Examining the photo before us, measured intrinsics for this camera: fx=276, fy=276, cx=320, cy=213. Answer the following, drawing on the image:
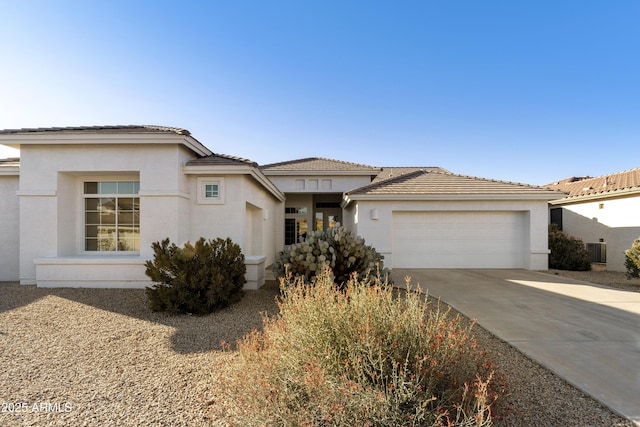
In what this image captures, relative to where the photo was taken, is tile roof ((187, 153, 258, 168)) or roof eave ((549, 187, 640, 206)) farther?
roof eave ((549, 187, 640, 206))

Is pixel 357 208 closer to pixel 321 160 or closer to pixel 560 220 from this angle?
pixel 321 160

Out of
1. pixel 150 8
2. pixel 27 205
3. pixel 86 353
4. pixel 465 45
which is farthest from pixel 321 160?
pixel 86 353

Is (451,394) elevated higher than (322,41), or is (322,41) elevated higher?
(322,41)

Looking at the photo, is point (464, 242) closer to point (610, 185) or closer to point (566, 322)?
point (566, 322)

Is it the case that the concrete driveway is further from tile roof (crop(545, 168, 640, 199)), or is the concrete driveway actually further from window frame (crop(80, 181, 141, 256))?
window frame (crop(80, 181, 141, 256))

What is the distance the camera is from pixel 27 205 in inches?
317

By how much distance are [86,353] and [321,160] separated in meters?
16.1

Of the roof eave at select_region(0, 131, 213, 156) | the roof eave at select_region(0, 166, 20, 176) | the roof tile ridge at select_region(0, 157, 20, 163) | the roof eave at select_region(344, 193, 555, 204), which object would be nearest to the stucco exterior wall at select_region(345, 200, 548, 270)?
the roof eave at select_region(344, 193, 555, 204)

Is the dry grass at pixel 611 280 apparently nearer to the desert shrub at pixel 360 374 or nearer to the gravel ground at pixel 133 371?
the gravel ground at pixel 133 371

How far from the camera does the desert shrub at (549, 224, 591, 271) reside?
11727 millimetres

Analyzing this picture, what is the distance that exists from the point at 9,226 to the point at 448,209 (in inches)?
613

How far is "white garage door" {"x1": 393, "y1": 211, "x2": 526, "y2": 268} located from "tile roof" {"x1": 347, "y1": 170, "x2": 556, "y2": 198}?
893 mm

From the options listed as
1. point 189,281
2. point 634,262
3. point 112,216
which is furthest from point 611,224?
point 112,216

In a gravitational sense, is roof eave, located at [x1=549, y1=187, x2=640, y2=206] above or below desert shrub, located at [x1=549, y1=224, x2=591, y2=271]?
above
